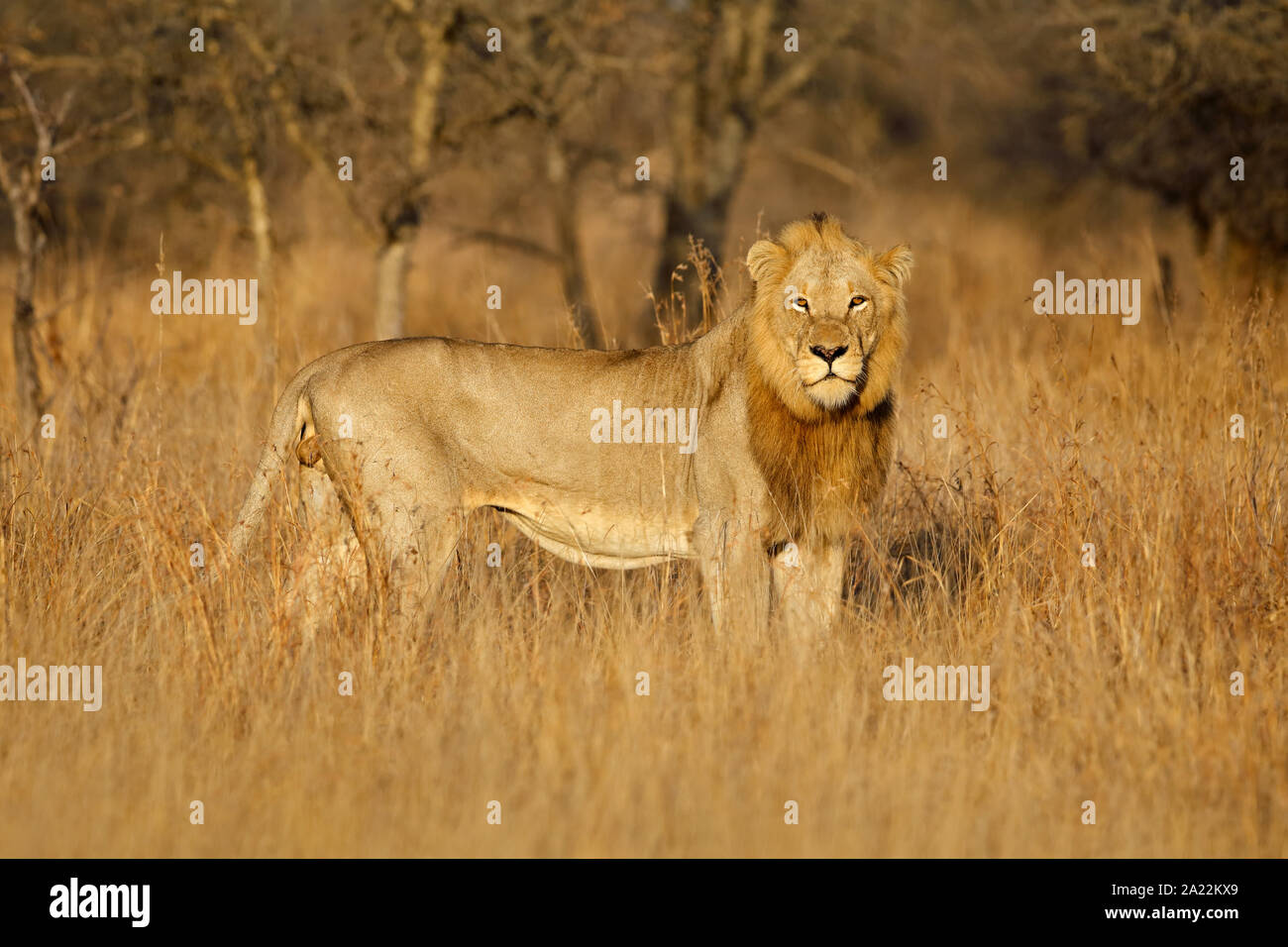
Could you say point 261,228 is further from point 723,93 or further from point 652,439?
point 652,439

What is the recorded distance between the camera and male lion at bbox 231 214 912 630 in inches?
204

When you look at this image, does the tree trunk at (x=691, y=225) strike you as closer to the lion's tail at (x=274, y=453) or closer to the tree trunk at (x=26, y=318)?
the tree trunk at (x=26, y=318)

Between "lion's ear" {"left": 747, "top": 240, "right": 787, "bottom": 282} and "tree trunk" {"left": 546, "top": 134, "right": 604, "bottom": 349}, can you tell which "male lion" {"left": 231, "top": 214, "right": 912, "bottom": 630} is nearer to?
"lion's ear" {"left": 747, "top": 240, "right": 787, "bottom": 282}

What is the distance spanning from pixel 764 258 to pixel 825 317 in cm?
→ 38

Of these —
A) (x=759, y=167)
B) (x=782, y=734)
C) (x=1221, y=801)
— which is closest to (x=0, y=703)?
(x=782, y=734)

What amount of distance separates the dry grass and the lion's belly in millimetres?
224

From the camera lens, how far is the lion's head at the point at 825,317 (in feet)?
16.7

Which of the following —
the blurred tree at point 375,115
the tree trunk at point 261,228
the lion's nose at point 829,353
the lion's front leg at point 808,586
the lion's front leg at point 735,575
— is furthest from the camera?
the tree trunk at point 261,228

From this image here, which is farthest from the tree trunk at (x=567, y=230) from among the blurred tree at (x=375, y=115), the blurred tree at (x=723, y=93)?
the blurred tree at (x=375, y=115)

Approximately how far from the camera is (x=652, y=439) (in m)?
5.44

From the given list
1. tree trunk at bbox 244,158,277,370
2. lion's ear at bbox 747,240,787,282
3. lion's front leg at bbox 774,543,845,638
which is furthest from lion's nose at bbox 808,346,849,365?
tree trunk at bbox 244,158,277,370

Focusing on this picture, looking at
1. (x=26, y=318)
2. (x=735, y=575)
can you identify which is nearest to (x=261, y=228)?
(x=26, y=318)

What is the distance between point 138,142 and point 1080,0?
920 cm

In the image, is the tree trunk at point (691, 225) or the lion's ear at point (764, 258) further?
the tree trunk at point (691, 225)
